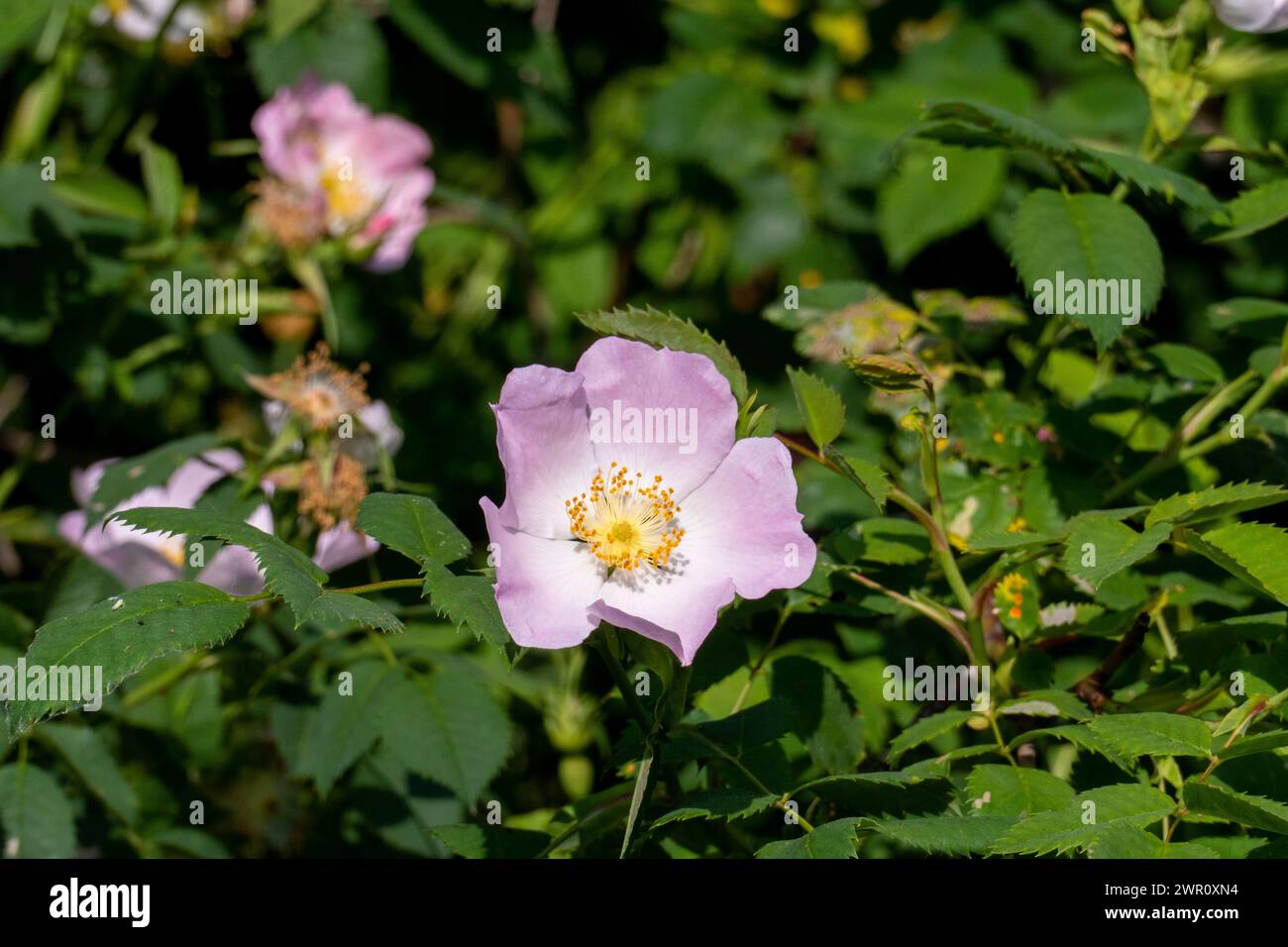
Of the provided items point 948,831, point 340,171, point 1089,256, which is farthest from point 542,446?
point 340,171

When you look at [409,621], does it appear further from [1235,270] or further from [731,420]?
[1235,270]

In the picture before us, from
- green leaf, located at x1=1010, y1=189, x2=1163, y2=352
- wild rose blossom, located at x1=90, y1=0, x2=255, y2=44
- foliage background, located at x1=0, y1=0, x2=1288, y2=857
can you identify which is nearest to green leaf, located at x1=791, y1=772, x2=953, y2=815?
foliage background, located at x1=0, y1=0, x2=1288, y2=857

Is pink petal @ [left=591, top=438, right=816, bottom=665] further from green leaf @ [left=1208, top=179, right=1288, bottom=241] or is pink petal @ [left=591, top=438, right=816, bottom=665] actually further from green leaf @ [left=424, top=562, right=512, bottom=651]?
green leaf @ [left=1208, top=179, right=1288, bottom=241]

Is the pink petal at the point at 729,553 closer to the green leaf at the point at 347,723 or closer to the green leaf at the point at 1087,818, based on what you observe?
the green leaf at the point at 1087,818

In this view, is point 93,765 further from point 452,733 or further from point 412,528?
point 412,528

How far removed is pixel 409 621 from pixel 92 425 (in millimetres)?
959

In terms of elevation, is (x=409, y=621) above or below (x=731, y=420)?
below

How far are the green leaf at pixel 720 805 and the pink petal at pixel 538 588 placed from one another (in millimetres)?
145

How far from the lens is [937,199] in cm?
214

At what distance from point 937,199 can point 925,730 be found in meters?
1.24

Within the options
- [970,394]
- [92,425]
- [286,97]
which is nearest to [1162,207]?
[970,394]

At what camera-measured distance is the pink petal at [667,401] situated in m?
1.07
